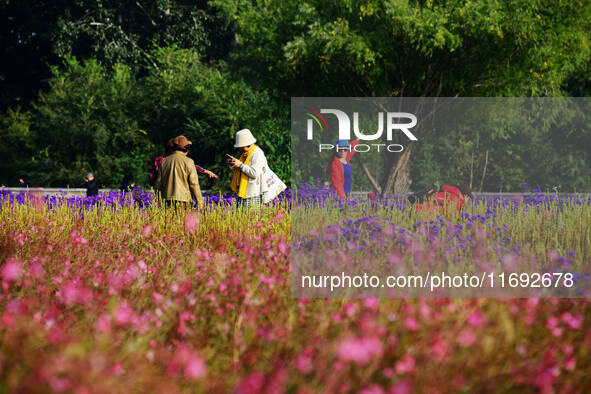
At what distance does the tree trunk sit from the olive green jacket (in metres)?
2.71

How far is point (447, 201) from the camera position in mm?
5977

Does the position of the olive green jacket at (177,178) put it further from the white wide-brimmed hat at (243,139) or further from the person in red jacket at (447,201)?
the person in red jacket at (447,201)

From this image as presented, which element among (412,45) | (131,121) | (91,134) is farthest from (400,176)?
(91,134)

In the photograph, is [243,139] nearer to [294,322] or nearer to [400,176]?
[400,176]

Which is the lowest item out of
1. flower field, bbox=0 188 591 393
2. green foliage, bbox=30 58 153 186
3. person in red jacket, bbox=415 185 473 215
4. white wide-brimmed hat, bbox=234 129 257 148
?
flower field, bbox=0 188 591 393

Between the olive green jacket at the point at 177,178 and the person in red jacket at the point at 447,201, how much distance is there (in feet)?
11.1

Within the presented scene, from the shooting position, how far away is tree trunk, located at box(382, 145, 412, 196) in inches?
331

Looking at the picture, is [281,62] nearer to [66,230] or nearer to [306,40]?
[306,40]

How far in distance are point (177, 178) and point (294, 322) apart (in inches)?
201

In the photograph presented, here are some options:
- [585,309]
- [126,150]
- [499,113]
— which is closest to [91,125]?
[126,150]

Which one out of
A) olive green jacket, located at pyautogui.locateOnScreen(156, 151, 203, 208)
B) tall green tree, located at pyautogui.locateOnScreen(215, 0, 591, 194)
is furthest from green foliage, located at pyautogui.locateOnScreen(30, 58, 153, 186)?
olive green jacket, located at pyautogui.locateOnScreen(156, 151, 203, 208)

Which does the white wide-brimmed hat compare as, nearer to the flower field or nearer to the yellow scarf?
the yellow scarf

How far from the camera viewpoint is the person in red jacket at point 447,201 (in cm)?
591

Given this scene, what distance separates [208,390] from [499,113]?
10.7 m
